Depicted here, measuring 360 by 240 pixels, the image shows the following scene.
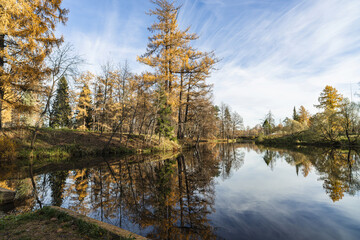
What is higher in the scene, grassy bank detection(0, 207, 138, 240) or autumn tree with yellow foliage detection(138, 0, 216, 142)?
autumn tree with yellow foliage detection(138, 0, 216, 142)

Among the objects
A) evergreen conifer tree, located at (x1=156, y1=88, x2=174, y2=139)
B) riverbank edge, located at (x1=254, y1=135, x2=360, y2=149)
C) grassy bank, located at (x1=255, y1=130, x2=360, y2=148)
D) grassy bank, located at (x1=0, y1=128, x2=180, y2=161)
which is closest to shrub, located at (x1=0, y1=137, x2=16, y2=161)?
grassy bank, located at (x1=0, y1=128, x2=180, y2=161)

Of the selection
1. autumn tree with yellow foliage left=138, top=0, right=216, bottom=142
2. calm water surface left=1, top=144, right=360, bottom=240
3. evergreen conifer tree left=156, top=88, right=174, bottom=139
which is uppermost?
autumn tree with yellow foliage left=138, top=0, right=216, bottom=142

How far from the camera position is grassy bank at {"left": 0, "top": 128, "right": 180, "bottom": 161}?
43.2 feet

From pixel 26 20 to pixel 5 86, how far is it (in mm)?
3658

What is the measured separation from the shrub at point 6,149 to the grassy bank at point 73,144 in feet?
Result: 0.35

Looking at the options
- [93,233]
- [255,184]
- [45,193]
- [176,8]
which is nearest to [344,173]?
[255,184]

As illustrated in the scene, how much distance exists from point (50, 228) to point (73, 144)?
14382mm

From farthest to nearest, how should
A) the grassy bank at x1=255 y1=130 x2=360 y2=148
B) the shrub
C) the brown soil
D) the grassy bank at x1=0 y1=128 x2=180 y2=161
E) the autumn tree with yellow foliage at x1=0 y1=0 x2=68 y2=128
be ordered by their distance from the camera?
the grassy bank at x1=255 y1=130 x2=360 y2=148 → the grassy bank at x1=0 y1=128 x2=180 y2=161 → the shrub → the autumn tree with yellow foliage at x1=0 y1=0 x2=68 y2=128 → the brown soil

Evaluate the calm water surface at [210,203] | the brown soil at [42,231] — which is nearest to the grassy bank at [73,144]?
the calm water surface at [210,203]

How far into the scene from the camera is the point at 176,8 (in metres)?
20.5

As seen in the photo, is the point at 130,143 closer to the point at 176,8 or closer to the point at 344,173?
the point at 176,8

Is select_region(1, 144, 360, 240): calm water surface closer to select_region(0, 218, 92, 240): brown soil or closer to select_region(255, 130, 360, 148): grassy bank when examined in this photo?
select_region(0, 218, 92, 240): brown soil

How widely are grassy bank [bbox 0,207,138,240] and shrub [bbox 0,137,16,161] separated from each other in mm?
10608

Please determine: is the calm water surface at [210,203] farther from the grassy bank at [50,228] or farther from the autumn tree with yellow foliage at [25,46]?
the autumn tree with yellow foliage at [25,46]
